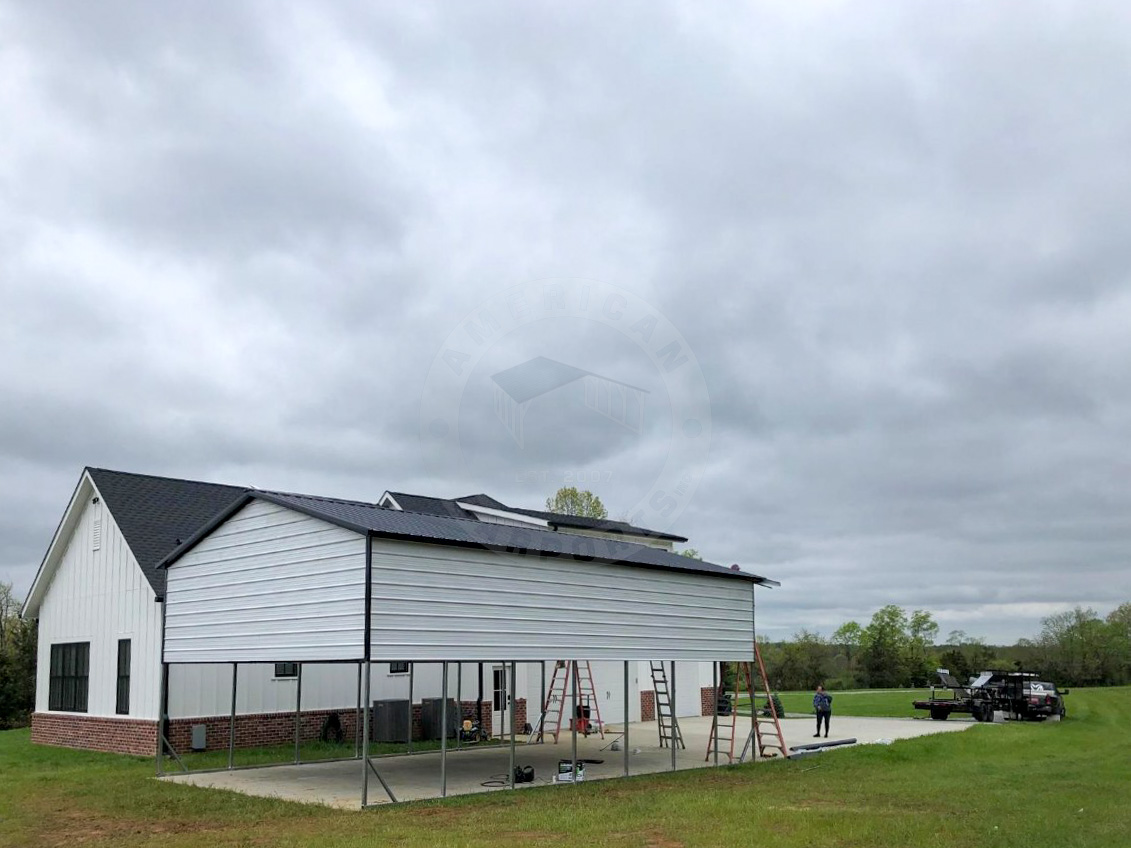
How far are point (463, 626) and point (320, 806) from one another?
365 cm

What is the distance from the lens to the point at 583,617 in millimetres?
21016

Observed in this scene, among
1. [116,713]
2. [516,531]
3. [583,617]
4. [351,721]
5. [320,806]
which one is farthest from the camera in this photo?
[351,721]

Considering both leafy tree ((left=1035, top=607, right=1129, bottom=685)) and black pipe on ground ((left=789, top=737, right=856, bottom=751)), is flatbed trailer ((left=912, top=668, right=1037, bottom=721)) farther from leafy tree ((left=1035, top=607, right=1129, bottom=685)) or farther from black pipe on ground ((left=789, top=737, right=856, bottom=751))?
leafy tree ((left=1035, top=607, right=1129, bottom=685))

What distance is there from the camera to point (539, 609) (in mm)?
20078

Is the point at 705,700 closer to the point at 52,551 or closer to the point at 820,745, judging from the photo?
the point at 820,745

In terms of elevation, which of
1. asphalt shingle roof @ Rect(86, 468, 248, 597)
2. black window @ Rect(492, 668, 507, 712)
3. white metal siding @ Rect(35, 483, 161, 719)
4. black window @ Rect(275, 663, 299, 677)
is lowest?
black window @ Rect(492, 668, 507, 712)

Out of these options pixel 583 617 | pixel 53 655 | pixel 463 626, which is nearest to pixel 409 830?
pixel 463 626

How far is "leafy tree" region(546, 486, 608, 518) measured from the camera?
6638 centimetres

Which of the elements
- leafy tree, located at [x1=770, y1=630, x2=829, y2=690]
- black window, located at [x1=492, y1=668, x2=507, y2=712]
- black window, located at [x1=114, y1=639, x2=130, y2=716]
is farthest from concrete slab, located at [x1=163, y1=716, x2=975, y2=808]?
leafy tree, located at [x1=770, y1=630, x2=829, y2=690]

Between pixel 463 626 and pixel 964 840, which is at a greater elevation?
pixel 463 626

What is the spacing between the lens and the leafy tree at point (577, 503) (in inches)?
2613

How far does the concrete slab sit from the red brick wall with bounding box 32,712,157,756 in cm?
410

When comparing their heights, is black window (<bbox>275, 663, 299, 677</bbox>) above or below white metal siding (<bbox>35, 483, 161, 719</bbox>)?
below

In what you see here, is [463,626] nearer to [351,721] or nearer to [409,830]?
[409,830]
